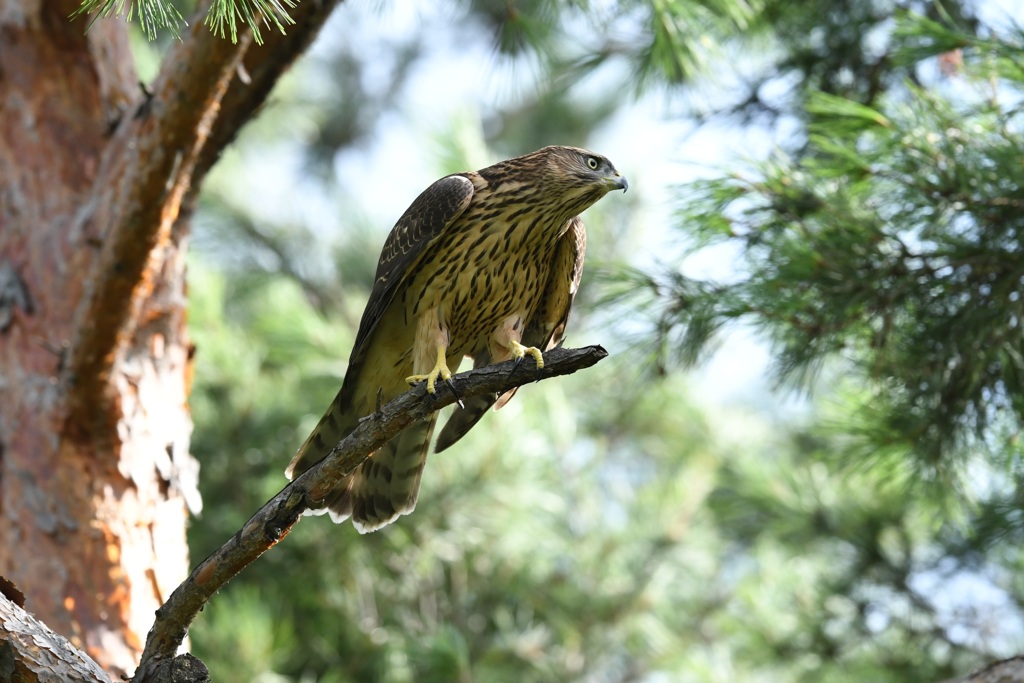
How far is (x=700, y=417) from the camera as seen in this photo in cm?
920

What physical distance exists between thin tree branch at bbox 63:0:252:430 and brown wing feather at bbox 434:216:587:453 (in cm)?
111

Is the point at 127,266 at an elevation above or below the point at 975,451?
above

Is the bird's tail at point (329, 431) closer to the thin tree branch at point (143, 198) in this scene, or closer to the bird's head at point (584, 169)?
the thin tree branch at point (143, 198)

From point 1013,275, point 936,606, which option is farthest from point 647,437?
point 1013,275

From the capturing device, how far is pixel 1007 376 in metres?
3.80

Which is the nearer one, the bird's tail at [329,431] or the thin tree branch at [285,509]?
the thin tree branch at [285,509]

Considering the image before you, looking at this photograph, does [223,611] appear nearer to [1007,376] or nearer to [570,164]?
[570,164]

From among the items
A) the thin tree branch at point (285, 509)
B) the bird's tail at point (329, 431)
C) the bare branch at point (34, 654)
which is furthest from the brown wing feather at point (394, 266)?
the bare branch at point (34, 654)

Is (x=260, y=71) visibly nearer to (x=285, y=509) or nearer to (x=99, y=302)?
(x=99, y=302)

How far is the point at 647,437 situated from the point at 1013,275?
20.4ft

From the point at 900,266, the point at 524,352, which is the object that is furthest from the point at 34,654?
the point at 900,266

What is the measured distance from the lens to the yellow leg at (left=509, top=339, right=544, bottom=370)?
3.04m

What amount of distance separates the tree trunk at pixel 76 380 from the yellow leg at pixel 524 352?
3.73 ft

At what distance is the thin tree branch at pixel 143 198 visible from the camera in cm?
340
